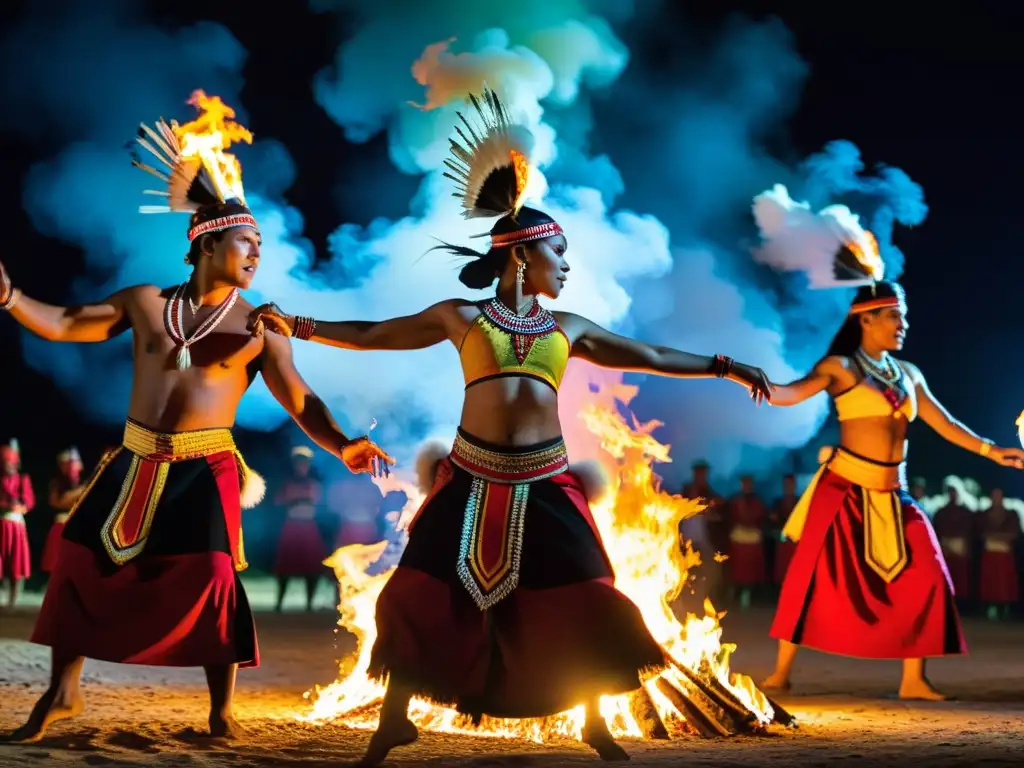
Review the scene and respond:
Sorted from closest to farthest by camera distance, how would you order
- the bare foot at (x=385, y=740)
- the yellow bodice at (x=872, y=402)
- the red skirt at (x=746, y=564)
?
the bare foot at (x=385, y=740) < the yellow bodice at (x=872, y=402) < the red skirt at (x=746, y=564)

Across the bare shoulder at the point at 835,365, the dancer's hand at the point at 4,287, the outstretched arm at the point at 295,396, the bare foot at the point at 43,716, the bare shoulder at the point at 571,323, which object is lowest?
the bare foot at the point at 43,716

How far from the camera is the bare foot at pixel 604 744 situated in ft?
13.5

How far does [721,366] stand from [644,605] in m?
1.14

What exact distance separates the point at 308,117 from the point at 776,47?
5083 millimetres

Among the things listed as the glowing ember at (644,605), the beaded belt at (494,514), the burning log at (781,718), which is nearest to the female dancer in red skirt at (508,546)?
the beaded belt at (494,514)

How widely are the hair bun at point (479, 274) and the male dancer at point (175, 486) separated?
69 centimetres

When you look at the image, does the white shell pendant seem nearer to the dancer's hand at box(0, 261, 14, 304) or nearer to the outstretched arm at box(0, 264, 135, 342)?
the outstretched arm at box(0, 264, 135, 342)

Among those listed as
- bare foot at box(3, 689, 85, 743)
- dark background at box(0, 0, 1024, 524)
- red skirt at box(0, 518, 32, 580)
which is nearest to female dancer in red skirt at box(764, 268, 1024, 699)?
bare foot at box(3, 689, 85, 743)

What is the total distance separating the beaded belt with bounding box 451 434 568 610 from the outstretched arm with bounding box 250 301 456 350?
0.39 meters

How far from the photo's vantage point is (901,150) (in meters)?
14.7

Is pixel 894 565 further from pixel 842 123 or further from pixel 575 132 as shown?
pixel 842 123

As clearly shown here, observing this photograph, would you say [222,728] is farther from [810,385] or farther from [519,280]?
[810,385]

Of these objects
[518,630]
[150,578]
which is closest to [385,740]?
[518,630]

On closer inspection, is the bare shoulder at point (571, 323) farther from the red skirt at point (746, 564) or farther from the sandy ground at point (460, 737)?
the red skirt at point (746, 564)
